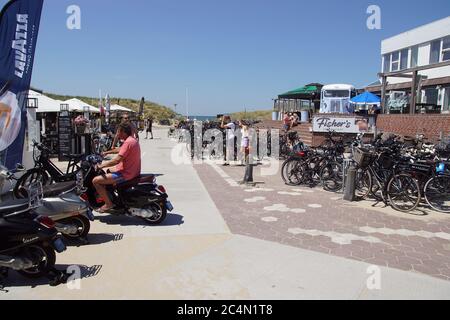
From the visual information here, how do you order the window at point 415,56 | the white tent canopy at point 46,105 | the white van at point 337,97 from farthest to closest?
the window at point 415,56, the white van at point 337,97, the white tent canopy at point 46,105

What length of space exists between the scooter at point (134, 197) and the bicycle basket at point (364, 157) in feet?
13.5

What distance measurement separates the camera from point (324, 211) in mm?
7227

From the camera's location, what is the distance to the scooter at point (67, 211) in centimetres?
499

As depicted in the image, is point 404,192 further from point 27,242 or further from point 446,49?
point 446,49

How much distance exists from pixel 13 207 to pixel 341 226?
4.59 m

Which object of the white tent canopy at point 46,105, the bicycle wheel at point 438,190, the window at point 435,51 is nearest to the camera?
the bicycle wheel at point 438,190

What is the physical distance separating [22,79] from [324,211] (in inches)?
245

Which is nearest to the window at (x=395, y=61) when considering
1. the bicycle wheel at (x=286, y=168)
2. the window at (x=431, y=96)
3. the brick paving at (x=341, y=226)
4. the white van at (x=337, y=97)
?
the window at (x=431, y=96)

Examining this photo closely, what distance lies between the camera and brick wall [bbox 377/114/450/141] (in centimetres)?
1190

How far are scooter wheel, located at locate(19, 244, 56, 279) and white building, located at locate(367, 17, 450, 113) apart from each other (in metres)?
18.0

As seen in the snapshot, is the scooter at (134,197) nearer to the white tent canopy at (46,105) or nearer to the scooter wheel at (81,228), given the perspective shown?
the scooter wheel at (81,228)

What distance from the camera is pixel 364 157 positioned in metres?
8.00
